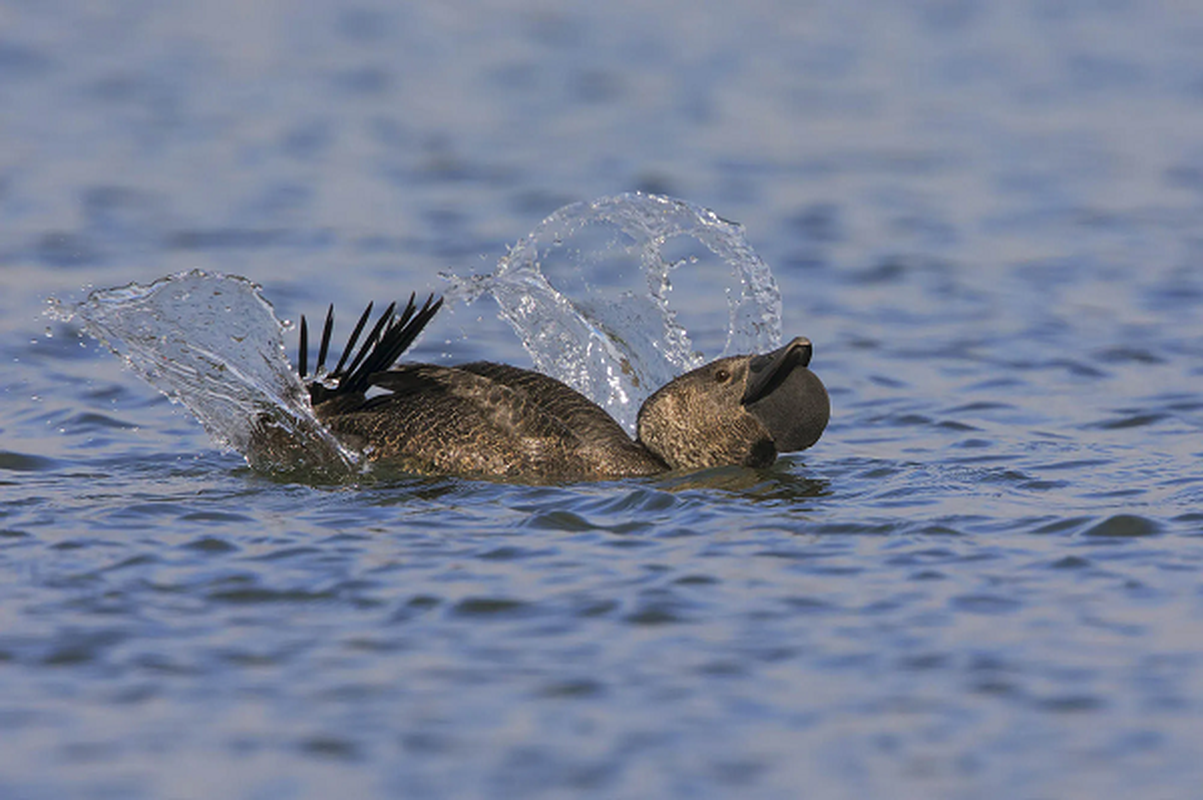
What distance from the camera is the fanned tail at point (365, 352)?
8.88 metres

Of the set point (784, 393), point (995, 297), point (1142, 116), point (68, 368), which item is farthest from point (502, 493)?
point (1142, 116)

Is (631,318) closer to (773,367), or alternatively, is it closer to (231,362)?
(773,367)

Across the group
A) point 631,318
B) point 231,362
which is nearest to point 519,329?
point 631,318

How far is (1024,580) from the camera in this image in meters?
7.08

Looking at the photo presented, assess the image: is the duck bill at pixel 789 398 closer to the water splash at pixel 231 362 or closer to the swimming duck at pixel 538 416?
the swimming duck at pixel 538 416

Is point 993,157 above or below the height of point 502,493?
above

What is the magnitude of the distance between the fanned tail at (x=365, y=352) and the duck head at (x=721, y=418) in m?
1.34

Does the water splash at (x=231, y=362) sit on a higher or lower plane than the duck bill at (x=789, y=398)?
higher

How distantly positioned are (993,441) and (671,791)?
509cm

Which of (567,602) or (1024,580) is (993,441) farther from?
(567,602)

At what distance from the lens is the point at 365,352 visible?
9.17m

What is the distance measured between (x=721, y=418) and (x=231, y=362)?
2521 mm

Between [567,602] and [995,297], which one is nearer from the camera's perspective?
[567,602]

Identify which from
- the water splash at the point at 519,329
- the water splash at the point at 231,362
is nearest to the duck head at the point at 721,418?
the water splash at the point at 519,329
